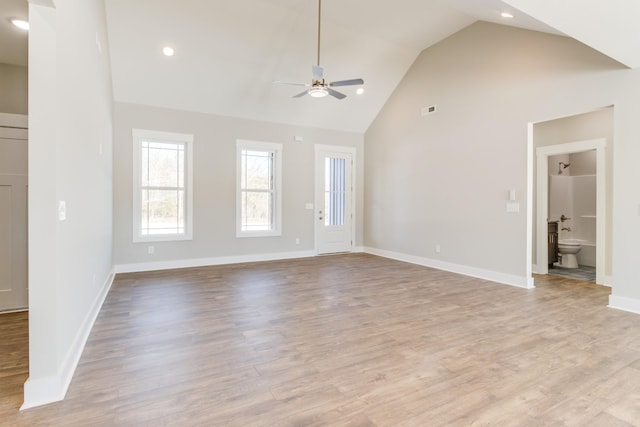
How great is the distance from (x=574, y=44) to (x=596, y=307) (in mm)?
3270

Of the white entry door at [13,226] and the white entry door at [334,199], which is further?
the white entry door at [334,199]

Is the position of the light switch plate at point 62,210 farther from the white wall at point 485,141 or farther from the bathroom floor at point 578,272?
the bathroom floor at point 578,272

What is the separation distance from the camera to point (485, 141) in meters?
5.29

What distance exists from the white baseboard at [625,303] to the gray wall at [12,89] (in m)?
7.73

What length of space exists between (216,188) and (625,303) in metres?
6.35

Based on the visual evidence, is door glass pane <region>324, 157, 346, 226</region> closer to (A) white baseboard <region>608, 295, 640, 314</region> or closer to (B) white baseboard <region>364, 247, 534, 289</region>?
(B) white baseboard <region>364, 247, 534, 289</region>

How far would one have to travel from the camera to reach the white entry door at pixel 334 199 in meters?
7.59

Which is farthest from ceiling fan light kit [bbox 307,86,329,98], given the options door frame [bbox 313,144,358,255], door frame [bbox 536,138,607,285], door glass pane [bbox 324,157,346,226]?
door frame [bbox 536,138,607,285]

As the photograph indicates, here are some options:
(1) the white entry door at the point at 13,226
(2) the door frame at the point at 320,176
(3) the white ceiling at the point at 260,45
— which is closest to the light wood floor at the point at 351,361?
(1) the white entry door at the point at 13,226

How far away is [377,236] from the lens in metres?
7.75

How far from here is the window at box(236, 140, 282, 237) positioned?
6719 mm

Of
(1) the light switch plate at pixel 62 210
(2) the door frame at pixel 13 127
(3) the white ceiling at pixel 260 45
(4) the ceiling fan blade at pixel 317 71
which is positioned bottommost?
(1) the light switch plate at pixel 62 210

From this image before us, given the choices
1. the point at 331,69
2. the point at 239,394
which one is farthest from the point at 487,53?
the point at 239,394

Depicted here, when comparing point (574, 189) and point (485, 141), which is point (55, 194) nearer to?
point (485, 141)
